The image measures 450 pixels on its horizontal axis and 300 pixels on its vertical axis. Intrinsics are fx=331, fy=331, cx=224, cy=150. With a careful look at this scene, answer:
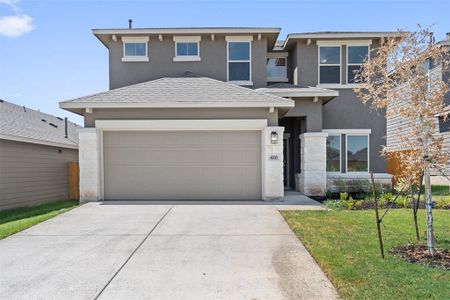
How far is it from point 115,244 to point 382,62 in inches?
222

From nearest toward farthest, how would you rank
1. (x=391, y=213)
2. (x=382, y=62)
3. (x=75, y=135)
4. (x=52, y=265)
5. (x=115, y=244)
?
(x=52, y=265), (x=382, y=62), (x=115, y=244), (x=391, y=213), (x=75, y=135)

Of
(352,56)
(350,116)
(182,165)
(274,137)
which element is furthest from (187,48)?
(350,116)

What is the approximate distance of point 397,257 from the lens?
16.7 feet

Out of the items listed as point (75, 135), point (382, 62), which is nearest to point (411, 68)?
point (382, 62)

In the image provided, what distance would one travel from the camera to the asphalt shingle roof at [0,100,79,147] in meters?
12.8

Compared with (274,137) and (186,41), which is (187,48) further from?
(274,137)

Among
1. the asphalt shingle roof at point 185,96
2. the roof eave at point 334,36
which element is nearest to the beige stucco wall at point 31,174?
the asphalt shingle roof at point 185,96

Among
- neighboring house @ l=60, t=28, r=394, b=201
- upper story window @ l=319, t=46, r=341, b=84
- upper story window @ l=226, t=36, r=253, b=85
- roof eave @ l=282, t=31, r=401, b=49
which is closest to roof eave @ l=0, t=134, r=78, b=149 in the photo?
neighboring house @ l=60, t=28, r=394, b=201

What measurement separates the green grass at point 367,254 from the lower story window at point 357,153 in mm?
4991

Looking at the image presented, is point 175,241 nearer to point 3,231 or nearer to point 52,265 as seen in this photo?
point 52,265

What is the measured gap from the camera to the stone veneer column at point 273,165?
10969 mm

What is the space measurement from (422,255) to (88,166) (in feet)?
31.7

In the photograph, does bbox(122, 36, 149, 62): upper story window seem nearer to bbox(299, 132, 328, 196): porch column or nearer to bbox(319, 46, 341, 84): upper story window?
bbox(319, 46, 341, 84): upper story window

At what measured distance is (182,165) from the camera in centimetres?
1130
